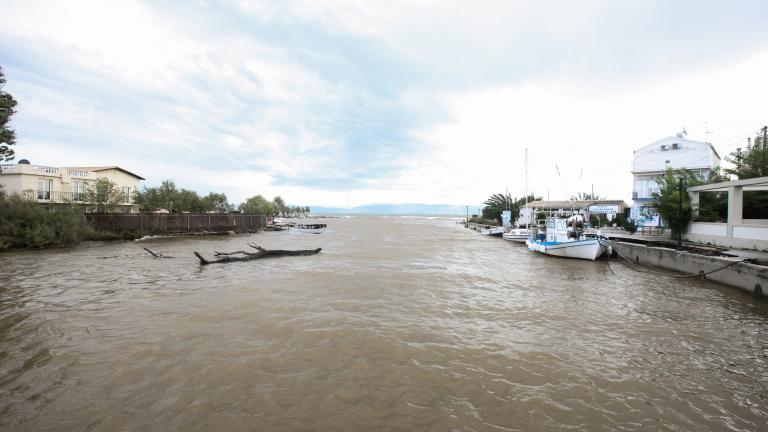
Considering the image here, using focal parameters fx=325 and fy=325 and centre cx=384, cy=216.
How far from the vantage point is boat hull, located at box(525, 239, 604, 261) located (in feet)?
74.5

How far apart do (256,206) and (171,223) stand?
3828cm

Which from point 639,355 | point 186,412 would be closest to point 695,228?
point 639,355

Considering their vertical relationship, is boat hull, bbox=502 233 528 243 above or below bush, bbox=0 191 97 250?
below

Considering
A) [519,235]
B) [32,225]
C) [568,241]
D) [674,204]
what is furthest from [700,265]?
[32,225]

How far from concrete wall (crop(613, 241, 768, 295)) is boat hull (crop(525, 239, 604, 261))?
202 centimetres

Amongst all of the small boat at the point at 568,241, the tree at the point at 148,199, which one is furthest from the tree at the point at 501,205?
the tree at the point at 148,199

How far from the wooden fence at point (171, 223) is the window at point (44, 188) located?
18.1ft

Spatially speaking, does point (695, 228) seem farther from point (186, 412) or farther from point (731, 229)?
point (186, 412)

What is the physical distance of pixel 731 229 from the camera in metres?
17.0

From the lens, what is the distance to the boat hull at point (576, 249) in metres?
22.7

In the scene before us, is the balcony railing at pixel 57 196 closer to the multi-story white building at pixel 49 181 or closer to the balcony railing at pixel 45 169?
the multi-story white building at pixel 49 181

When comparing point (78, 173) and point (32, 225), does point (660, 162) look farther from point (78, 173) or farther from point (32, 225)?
point (78, 173)

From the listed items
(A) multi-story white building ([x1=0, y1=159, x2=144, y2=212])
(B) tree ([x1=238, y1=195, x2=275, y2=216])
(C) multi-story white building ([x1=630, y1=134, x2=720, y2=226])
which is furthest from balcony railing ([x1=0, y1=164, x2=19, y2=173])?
(C) multi-story white building ([x1=630, y1=134, x2=720, y2=226])

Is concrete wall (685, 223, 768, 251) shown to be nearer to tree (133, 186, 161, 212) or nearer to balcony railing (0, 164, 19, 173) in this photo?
tree (133, 186, 161, 212)
